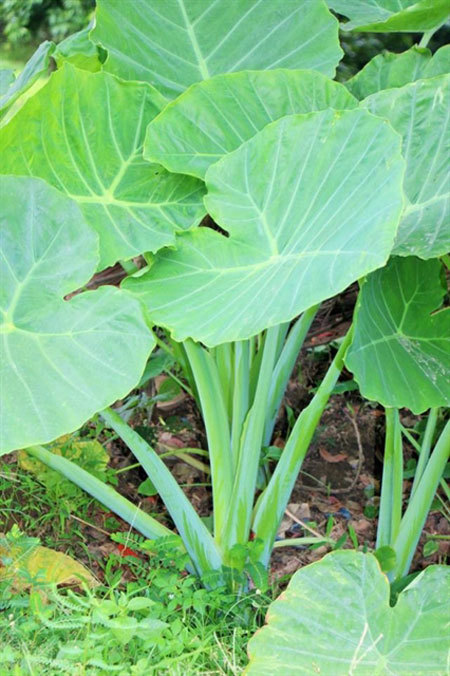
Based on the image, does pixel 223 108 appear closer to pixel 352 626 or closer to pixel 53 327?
pixel 53 327

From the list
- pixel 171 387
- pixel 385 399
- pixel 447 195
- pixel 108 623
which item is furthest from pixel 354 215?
pixel 171 387

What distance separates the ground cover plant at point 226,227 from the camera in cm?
139

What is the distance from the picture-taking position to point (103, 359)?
54.7 inches

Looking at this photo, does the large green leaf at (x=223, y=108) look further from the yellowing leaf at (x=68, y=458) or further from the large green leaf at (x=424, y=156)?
the yellowing leaf at (x=68, y=458)

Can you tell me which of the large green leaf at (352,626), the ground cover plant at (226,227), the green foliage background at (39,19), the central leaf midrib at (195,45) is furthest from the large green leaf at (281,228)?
the green foliage background at (39,19)

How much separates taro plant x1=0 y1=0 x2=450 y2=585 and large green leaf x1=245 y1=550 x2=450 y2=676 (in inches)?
12.1

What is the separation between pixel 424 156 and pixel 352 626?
32.0 inches

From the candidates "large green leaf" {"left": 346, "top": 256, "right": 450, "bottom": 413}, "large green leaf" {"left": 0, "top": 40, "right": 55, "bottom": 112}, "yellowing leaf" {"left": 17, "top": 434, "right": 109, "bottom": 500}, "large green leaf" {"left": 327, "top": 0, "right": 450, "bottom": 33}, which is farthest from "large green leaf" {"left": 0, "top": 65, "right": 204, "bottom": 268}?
"yellowing leaf" {"left": 17, "top": 434, "right": 109, "bottom": 500}

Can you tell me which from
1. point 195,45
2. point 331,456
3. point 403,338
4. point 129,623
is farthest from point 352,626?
point 195,45

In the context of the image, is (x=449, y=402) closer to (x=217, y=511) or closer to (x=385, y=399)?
(x=385, y=399)

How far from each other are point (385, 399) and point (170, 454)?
919 millimetres

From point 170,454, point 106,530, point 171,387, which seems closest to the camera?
point 106,530

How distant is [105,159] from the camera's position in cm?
167

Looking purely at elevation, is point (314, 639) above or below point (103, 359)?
below
